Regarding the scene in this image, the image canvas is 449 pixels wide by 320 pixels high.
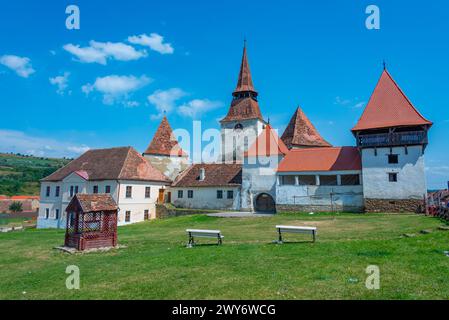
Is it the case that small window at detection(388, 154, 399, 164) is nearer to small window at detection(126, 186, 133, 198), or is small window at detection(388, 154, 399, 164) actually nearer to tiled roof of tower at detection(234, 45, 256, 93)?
small window at detection(126, 186, 133, 198)

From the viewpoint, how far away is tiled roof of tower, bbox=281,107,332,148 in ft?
126

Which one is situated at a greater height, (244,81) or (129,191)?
(244,81)

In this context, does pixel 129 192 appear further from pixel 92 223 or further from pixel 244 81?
pixel 244 81

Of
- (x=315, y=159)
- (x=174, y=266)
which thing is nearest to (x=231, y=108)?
(x=315, y=159)

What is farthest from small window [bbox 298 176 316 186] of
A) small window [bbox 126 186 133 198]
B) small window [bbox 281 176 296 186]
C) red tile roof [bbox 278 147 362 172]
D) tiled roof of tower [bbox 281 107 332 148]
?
small window [bbox 126 186 133 198]

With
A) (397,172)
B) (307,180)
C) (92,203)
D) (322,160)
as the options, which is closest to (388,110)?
(397,172)

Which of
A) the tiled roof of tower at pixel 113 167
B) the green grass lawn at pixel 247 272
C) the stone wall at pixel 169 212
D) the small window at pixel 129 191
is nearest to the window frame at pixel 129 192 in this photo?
the small window at pixel 129 191

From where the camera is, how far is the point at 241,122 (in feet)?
150

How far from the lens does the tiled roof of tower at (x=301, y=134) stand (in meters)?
38.5

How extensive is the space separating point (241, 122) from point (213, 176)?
12934mm

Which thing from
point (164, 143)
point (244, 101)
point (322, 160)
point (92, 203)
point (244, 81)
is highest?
point (244, 81)
